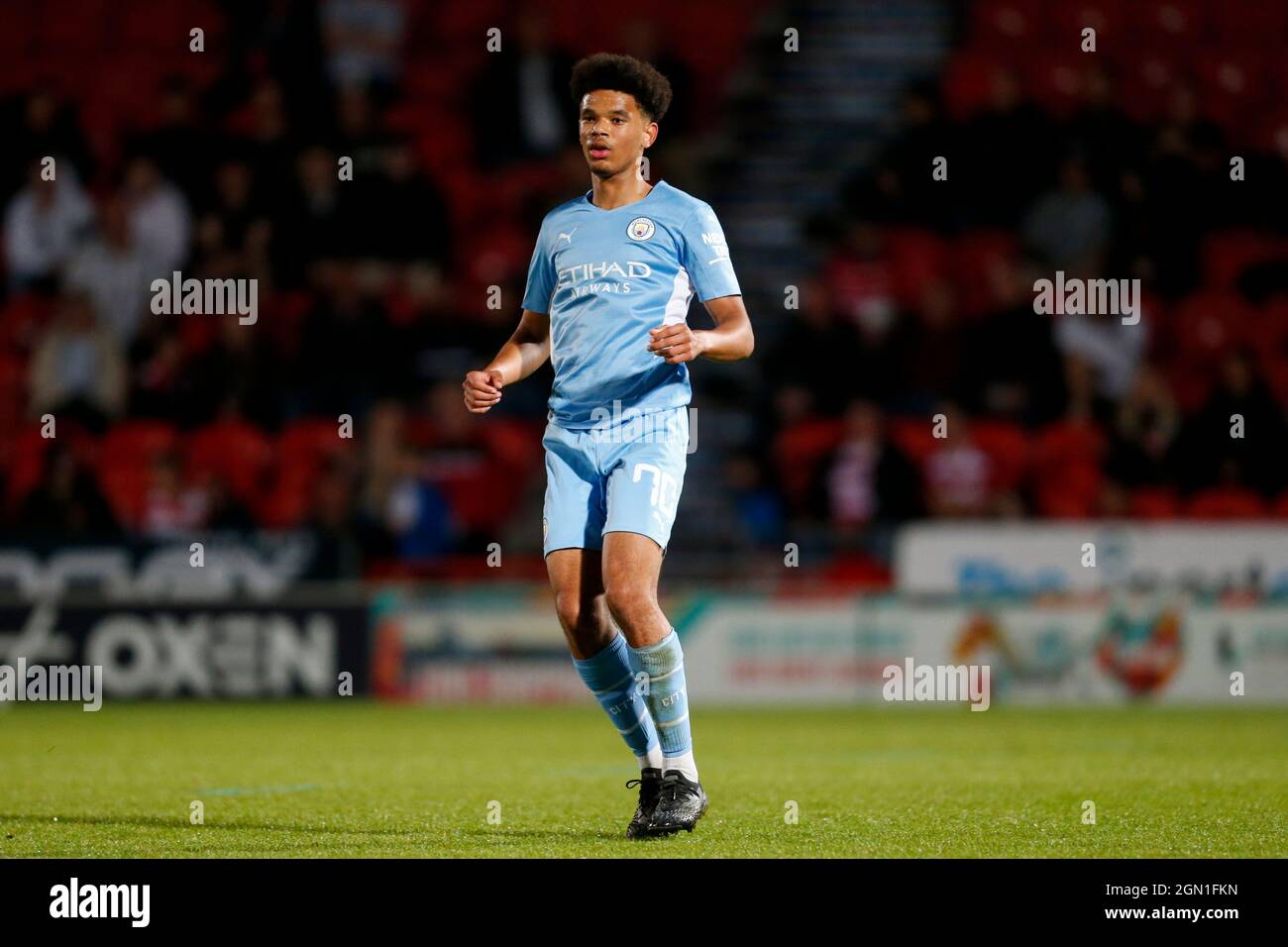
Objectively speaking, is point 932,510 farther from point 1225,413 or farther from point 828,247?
point 828,247

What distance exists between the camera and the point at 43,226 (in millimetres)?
16156

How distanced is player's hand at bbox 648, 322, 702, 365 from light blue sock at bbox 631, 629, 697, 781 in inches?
39.0

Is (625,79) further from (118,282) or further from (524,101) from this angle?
(524,101)

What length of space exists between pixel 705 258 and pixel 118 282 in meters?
10.5

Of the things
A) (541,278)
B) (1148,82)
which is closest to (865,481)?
(1148,82)

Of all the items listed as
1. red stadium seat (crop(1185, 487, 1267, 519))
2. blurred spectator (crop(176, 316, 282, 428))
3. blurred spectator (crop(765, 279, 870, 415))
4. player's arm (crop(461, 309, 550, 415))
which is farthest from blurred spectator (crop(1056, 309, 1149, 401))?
player's arm (crop(461, 309, 550, 415))

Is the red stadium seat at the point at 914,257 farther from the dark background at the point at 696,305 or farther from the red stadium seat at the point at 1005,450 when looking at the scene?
the red stadium seat at the point at 1005,450

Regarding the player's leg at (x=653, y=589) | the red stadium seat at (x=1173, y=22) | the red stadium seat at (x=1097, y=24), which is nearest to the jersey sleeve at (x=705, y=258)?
the player's leg at (x=653, y=589)

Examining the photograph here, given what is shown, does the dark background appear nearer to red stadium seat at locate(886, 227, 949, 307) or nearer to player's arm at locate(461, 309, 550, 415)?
red stadium seat at locate(886, 227, 949, 307)

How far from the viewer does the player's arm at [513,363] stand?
20.5ft

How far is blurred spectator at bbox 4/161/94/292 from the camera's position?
52.9 feet

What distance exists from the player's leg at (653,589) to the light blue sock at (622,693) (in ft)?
0.44
